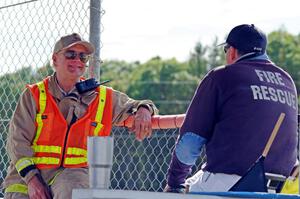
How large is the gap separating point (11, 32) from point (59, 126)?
1700 millimetres

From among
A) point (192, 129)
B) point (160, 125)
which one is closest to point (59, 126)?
point (160, 125)

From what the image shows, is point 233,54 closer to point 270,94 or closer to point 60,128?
point 270,94

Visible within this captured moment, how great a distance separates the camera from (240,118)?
5863 millimetres

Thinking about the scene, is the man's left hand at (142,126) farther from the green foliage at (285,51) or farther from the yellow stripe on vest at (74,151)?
the green foliage at (285,51)

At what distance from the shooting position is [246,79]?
→ 233 inches

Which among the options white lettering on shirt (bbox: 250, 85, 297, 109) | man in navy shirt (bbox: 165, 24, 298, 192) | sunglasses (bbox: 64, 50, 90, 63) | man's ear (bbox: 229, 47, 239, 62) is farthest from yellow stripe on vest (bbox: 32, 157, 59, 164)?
white lettering on shirt (bbox: 250, 85, 297, 109)

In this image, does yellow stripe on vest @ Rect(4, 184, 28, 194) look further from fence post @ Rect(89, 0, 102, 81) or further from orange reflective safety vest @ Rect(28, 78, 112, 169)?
fence post @ Rect(89, 0, 102, 81)

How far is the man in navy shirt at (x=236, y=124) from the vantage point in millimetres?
5852

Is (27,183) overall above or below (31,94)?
below

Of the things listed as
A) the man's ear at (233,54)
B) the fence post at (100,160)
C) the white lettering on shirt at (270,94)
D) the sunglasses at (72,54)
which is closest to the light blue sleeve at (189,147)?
the white lettering on shirt at (270,94)

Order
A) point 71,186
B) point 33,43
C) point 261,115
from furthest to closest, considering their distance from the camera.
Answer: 1. point 33,43
2. point 71,186
3. point 261,115

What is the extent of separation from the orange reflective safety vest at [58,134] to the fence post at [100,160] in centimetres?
168

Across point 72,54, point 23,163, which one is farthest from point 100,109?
point 23,163

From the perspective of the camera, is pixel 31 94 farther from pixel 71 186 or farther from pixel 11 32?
pixel 11 32
